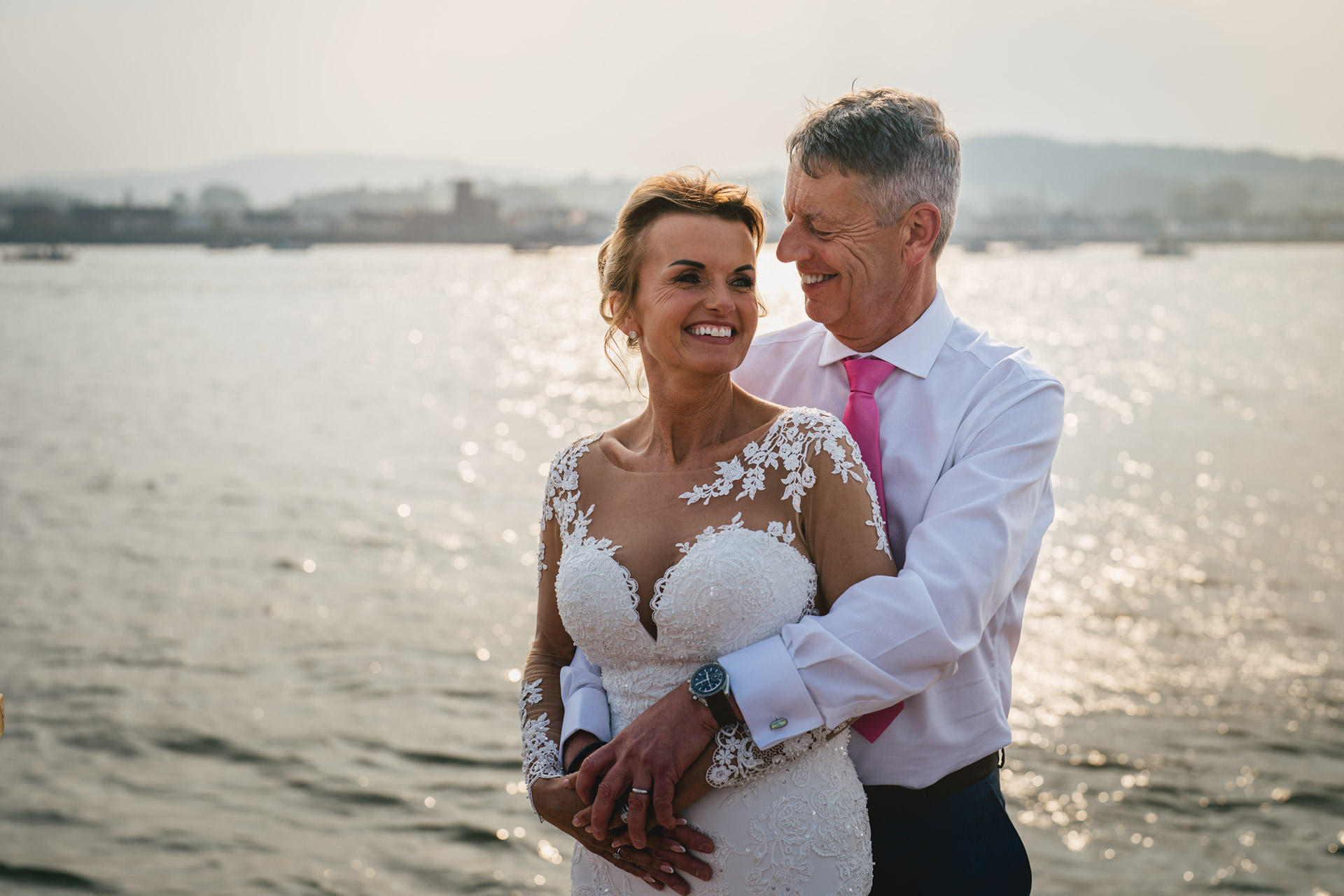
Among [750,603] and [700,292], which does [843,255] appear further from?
[750,603]

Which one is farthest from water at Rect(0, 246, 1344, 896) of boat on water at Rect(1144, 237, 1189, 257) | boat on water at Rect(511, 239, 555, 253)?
boat on water at Rect(511, 239, 555, 253)

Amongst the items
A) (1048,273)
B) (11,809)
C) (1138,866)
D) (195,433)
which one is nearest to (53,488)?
(195,433)

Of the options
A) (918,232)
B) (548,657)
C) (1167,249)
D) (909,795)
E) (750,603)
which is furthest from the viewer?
(1167,249)

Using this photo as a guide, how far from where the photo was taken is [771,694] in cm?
227

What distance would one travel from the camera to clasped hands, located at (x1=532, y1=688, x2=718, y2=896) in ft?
7.74

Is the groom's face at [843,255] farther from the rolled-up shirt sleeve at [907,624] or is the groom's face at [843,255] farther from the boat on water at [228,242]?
the boat on water at [228,242]

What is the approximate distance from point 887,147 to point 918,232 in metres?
0.22

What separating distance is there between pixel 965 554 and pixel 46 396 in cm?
2692

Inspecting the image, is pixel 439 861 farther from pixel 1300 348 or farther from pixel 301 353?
pixel 1300 348

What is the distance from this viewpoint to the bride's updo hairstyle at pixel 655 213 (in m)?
2.51

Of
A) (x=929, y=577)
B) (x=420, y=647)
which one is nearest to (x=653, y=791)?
(x=929, y=577)

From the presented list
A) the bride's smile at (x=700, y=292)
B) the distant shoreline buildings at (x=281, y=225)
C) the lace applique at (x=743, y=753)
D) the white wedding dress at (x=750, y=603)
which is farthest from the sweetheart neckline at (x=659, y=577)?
the distant shoreline buildings at (x=281, y=225)

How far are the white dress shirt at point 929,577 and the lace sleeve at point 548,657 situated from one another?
0.23ft

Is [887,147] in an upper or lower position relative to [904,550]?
upper
